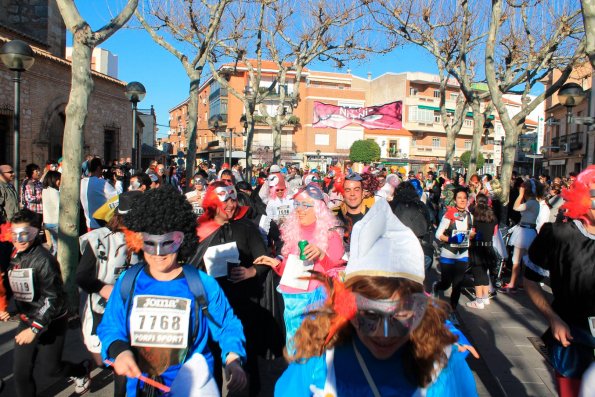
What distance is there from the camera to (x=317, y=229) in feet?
15.0

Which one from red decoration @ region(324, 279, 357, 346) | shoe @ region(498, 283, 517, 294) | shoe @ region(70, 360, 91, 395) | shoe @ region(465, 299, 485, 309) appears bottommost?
shoe @ region(498, 283, 517, 294)

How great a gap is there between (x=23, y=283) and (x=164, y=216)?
5.36ft

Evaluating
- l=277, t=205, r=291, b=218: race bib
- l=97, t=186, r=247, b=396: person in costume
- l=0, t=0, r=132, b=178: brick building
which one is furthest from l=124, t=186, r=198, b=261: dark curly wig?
l=0, t=0, r=132, b=178: brick building

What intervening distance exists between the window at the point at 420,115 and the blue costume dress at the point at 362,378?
5776 centimetres

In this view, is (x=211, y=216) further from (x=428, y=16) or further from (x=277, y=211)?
(x=428, y=16)

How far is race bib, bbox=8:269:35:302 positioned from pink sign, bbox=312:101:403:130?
1275 inches

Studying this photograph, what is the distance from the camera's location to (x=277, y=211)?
736cm

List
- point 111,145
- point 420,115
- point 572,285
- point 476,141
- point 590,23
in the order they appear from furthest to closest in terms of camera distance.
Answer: point 420,115 → point 111,145 → point 476,141 → point 590,23 → point 572,285

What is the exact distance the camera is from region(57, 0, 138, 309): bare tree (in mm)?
5691

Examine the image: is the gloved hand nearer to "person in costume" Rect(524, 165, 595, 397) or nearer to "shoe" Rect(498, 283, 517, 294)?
"shoe" Rect(498, 283, 517, 294)

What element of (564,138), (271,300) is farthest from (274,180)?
(564,138)

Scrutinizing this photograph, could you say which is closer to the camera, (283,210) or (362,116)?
(283,210)

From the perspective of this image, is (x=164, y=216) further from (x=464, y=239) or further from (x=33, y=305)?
(x=464, y=239)

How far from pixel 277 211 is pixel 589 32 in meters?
4.63
